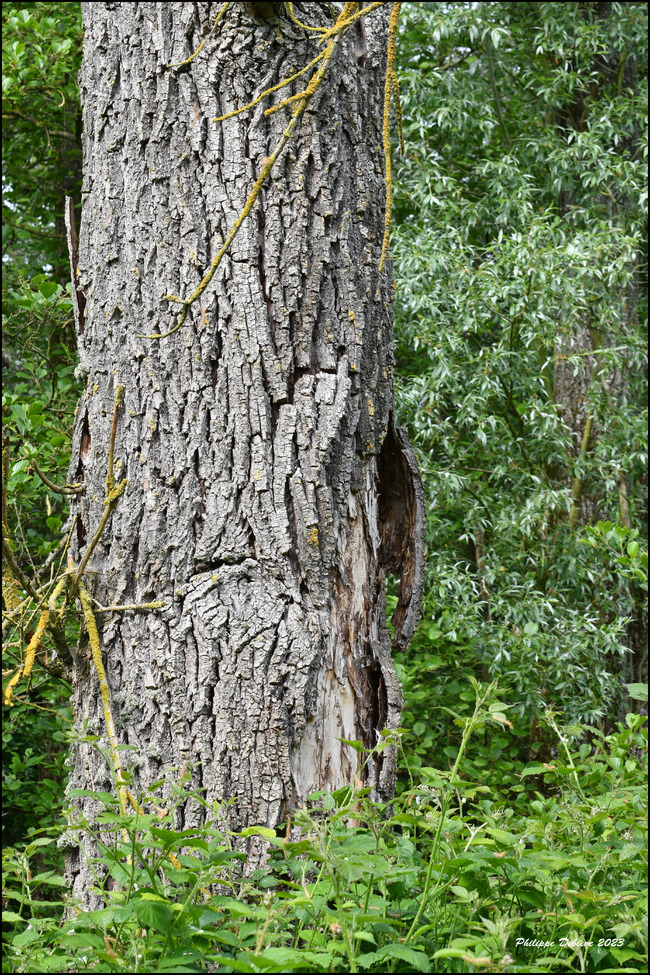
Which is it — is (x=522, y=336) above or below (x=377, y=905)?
above

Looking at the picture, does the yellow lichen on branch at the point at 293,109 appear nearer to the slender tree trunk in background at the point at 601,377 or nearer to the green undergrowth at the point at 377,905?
the green undergrowth at the point at 377,905

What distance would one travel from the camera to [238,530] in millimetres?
1562

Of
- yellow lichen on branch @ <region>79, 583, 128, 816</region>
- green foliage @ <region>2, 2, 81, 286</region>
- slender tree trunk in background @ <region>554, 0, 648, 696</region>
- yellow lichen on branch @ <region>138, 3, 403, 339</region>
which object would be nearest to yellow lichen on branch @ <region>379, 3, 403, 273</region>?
yellow lichen on branch @ <region>138, 3, 403, 339</region>

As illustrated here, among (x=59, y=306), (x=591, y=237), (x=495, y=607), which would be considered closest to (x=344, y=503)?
(x=59, y=306)

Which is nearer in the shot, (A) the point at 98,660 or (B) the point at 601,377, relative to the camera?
(A) the point at 98,660

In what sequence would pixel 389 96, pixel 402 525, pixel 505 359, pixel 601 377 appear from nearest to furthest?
pixel 389 96 → pixel 402 525 → pixel 505 359 → pixel 601 377

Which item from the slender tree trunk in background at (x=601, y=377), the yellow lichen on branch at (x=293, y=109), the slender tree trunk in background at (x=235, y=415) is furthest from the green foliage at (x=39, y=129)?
the slender tree trunk in background at (x=601, y=377)

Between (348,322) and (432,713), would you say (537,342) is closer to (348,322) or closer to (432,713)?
(432,713)

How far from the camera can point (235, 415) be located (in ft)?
5.21

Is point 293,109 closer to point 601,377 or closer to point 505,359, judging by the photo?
point 505,359

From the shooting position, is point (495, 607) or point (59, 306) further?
point (495, 607)

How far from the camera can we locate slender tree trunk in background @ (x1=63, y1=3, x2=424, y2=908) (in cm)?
152

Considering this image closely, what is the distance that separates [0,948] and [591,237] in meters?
4.51

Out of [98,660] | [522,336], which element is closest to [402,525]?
[98,660]
